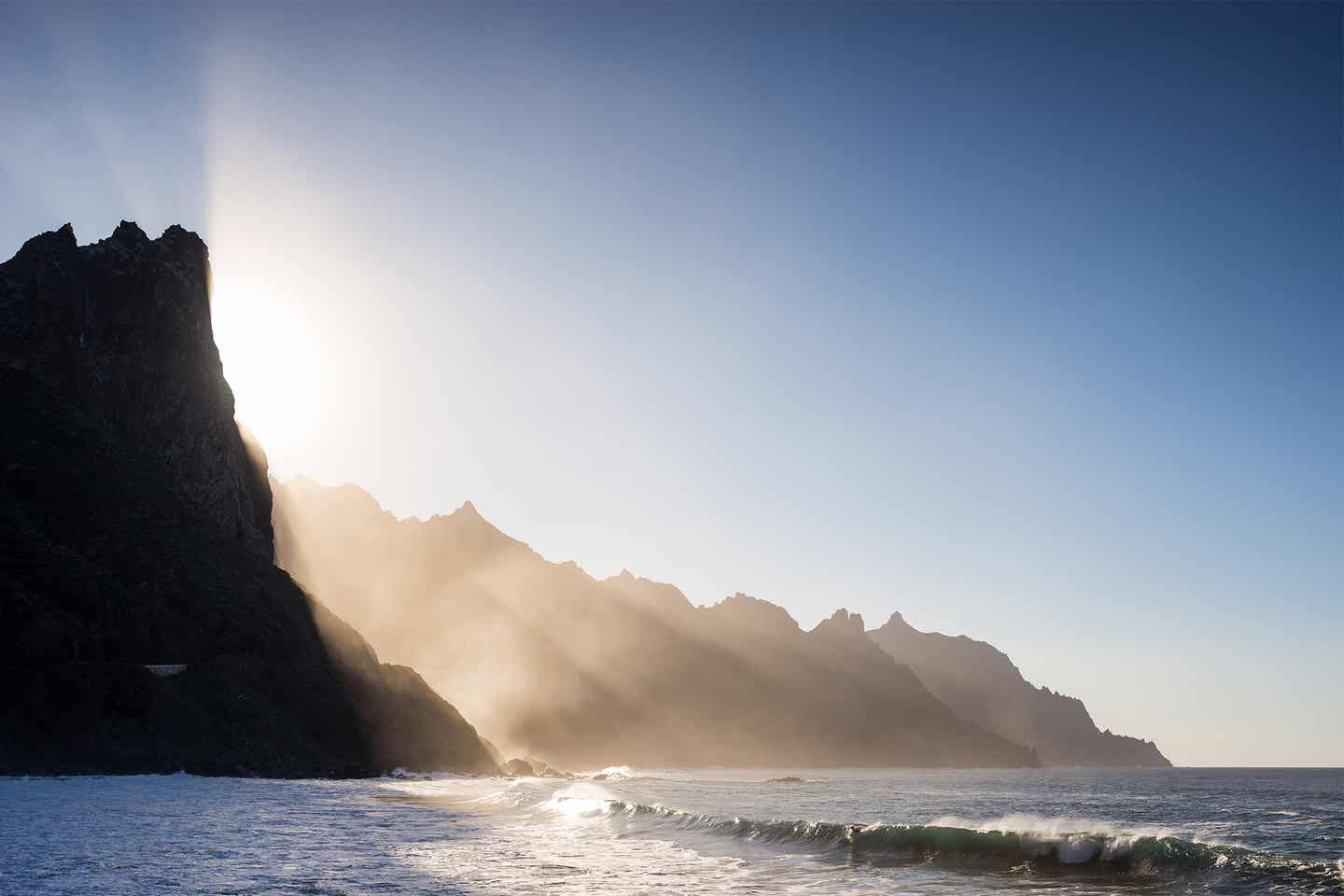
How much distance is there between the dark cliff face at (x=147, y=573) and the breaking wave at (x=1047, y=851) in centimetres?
6697

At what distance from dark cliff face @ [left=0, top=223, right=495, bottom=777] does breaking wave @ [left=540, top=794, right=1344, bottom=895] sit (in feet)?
220

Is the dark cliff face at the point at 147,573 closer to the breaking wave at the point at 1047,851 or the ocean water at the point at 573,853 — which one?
the ocean water at the point at 573,853

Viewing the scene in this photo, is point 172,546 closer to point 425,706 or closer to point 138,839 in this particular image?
point 425,706

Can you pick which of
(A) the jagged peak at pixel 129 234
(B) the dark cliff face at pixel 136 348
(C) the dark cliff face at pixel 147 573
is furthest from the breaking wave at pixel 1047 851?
Result: (A) the jagged peak at pixel 129 234

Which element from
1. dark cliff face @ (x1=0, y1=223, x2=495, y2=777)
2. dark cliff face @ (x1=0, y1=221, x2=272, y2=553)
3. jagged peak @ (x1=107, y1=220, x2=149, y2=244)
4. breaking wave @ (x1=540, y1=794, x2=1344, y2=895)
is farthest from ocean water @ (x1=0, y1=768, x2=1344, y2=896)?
jagged peak @ (x1=107, y1=220, x2=149, y2=244)

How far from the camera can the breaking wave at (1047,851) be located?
26078 millimetres

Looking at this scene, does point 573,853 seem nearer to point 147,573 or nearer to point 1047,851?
point 1047,851

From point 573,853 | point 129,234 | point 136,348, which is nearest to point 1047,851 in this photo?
point 573,853

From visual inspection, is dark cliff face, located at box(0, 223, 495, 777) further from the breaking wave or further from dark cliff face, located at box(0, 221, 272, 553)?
the breaking wave

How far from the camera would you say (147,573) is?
98.7 meters

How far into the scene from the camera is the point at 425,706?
128 meters

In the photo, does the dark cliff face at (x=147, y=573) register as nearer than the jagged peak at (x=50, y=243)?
Yes

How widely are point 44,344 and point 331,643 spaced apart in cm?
5267

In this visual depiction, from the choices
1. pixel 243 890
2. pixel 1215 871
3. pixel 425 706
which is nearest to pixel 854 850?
pixel 1215 871
